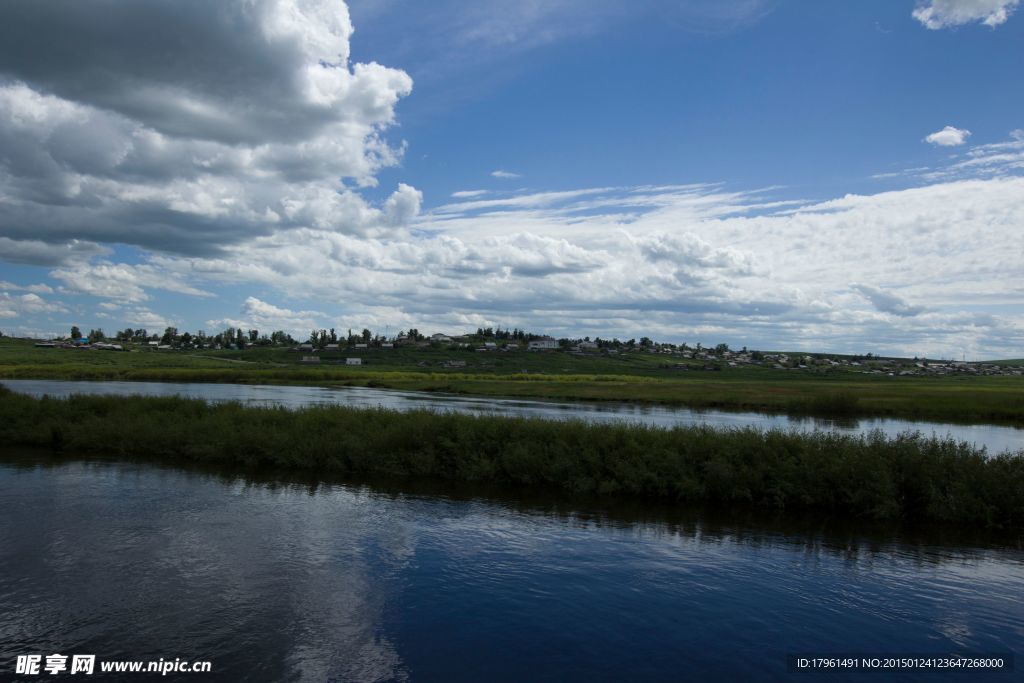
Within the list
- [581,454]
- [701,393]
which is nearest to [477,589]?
[581,454]

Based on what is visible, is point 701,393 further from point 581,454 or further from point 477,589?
point 477,589

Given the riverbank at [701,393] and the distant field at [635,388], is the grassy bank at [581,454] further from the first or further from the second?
the distant field at [635,388]

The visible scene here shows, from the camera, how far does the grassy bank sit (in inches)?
872

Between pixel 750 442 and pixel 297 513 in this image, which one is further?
pixel 750 442

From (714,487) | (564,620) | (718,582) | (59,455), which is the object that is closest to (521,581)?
(564,620)

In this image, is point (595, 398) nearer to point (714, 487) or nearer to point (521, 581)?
point (714, 487)

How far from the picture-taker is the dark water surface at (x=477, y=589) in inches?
472

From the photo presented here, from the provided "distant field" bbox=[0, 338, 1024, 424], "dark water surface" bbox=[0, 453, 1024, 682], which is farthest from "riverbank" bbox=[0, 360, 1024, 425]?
"dark water surface" bbox=[0, 453, 1024, 682]

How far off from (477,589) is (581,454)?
11.8 m

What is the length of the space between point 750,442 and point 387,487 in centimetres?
1432

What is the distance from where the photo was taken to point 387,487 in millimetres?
26109

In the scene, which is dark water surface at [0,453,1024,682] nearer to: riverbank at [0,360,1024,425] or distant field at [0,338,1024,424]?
riverbank at [0,360,1024,425]

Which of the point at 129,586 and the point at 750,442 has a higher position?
the point at 750,442

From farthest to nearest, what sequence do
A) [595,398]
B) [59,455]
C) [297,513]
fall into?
[595,398] < [59,455] < [297,513]
